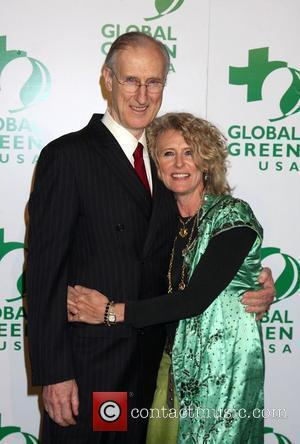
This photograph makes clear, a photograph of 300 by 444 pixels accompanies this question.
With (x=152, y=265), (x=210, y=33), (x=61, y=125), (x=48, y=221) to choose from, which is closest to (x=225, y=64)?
(x=210, y=33)

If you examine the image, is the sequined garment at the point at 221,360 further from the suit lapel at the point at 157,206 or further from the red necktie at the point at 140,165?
the red necktie at the point at 140,165

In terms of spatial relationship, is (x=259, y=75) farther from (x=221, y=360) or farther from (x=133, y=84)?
(x=221, y=360)

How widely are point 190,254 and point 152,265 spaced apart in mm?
166

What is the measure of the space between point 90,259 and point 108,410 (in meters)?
0.49

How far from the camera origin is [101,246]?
5.47 ft

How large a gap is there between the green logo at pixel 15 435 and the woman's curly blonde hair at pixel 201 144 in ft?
5.40

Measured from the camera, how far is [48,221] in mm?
1574

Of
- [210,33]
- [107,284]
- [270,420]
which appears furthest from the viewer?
[270,420]

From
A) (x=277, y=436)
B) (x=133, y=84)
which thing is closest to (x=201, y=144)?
(x=133, y=84)

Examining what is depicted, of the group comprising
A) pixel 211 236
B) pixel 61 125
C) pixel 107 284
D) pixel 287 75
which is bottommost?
pixel 107 284

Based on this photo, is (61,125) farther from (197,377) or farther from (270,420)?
(270,420)

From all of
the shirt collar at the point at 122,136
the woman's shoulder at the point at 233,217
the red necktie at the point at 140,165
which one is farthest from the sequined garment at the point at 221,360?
the shirt collar at the point at 122,136

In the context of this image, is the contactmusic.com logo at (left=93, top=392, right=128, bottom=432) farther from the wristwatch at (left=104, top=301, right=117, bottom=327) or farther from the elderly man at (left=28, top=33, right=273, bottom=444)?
the wristwatch at (left=104, top=301, right=117, bottom=327)

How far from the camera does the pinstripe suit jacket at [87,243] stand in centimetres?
159
